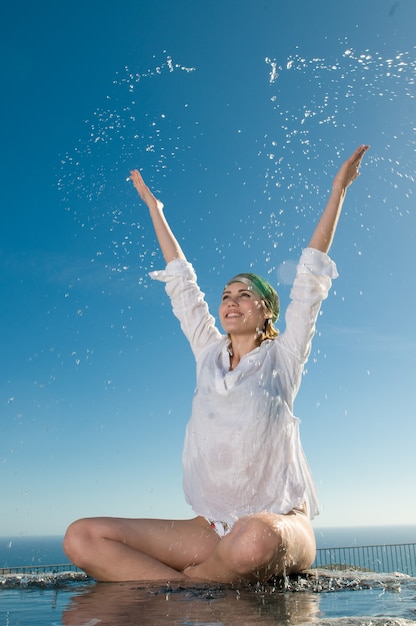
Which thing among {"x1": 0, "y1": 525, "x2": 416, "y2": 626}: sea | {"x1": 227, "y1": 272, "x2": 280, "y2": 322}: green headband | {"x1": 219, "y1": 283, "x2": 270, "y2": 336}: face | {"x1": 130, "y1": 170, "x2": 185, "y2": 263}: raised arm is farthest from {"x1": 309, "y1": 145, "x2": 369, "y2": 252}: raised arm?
{"x1": 0, "y1": 525, "x2": 416, "y2": 626}: sea

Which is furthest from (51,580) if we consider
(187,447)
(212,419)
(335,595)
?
→ (335,595)

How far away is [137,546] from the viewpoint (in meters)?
4.68

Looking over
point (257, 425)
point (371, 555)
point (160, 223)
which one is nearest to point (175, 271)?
point (160, 223)

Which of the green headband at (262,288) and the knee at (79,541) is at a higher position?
the green headband at (262,288)

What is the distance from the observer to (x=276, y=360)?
511 centimetres

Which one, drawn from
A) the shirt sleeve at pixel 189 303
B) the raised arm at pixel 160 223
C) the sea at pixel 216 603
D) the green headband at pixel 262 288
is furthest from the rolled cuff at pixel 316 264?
the sea at pixel 216 603

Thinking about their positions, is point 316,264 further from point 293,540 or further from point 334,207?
point 293,540

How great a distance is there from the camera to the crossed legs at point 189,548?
388 cm

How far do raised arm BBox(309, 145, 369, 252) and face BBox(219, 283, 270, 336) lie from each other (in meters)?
0.73

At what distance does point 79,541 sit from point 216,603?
1.75 meters

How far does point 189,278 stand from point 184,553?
2664mm

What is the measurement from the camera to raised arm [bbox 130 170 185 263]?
20.4 feet

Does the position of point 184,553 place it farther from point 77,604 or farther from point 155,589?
point 77,604

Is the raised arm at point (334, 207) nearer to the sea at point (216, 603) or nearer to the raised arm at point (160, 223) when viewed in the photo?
the raised arm at point (160, 223)
